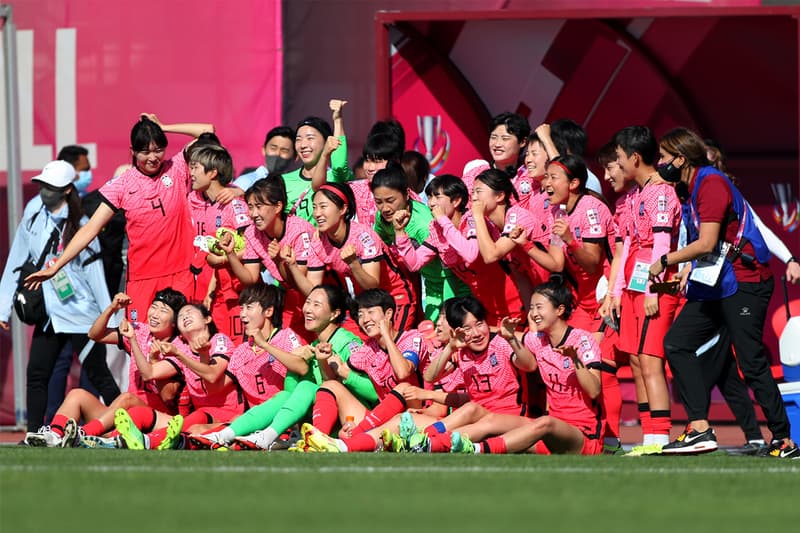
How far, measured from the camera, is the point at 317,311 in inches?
332

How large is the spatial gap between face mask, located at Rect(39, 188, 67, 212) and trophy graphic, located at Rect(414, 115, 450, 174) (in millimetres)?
2623

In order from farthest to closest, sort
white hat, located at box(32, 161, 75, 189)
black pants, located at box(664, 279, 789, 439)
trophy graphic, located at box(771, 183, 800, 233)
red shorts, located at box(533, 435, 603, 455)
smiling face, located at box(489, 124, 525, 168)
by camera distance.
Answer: trophy graphic, located at box(771, 183, 800, 233), white hat, located at box(32, 161, 75, 189), smiling face, located at box(489, 124, 525, 168), red shorts, located at box(533, 435, 603, 455), black pants, located at box(664, 279, 789, 439)

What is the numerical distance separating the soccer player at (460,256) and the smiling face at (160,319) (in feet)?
4.68

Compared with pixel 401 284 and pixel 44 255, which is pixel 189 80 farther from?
pixel 401 284

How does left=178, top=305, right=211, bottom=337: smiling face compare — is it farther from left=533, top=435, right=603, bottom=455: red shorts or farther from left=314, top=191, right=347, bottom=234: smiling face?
left=533, top=435, right=603, bottom=455: red shorts

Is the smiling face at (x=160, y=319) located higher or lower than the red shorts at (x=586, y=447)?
higher

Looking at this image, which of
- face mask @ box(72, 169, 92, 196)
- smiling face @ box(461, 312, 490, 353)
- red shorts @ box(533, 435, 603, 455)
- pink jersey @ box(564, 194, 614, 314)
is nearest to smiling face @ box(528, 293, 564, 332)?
smiling face @ box(461, 312, 490, 353)

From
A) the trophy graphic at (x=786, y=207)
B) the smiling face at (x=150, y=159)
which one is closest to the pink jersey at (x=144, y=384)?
the smiling face at (x=150, y=159)

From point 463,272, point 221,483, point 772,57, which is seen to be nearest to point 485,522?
point 221,483

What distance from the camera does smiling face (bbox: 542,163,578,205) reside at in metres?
8.24

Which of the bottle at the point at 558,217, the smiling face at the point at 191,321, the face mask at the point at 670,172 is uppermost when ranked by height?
the face mask at the point at 670,172

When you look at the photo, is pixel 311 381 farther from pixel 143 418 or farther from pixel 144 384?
pixel 144 384

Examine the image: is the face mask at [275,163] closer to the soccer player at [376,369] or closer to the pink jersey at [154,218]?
the pink jersey at [154,218]

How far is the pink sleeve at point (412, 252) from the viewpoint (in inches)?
334
